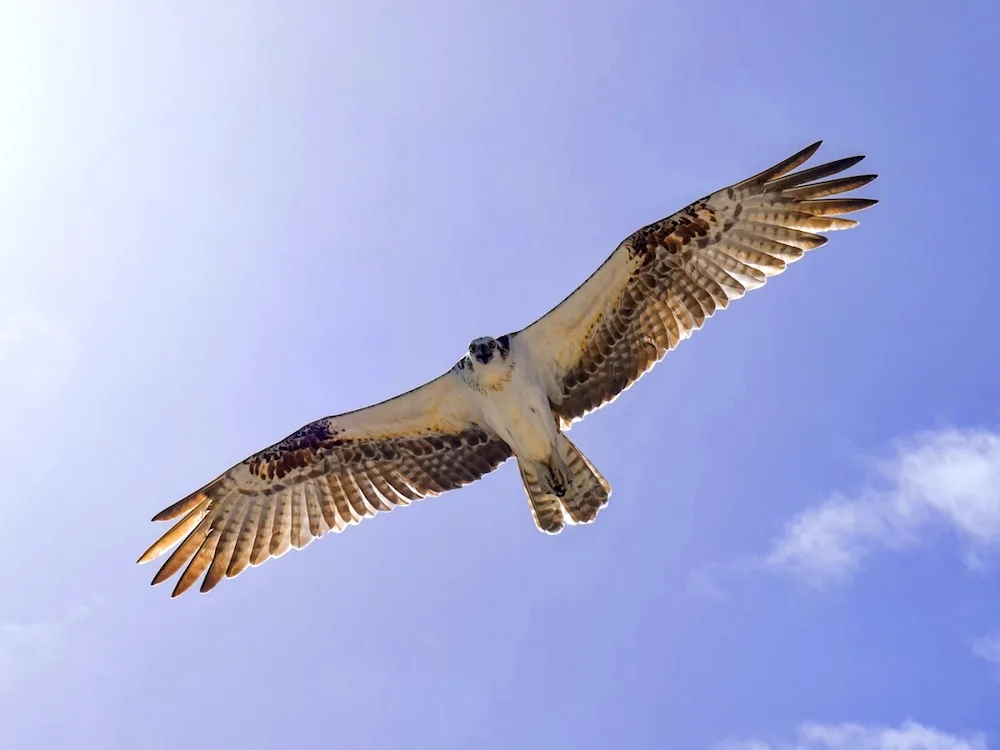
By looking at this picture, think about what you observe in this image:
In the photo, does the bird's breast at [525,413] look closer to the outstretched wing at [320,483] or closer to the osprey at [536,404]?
the osprey at [536,404]

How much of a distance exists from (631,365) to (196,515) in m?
5.62

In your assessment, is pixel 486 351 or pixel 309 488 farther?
pixel 309 488

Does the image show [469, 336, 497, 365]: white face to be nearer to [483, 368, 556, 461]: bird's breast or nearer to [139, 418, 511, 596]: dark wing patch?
[483, 368, 556, 461]: bird's breast

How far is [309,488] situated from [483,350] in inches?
124

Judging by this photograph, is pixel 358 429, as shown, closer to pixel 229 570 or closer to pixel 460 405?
pixel 460 405

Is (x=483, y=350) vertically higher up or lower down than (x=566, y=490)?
higher up

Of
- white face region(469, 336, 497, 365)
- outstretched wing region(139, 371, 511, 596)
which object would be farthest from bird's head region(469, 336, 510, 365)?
outstretched wing region(139, 371, 511, 596)

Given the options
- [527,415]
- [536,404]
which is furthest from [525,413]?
[536,404]

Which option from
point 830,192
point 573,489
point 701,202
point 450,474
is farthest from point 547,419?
point 830,192

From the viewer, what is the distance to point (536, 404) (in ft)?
40.7

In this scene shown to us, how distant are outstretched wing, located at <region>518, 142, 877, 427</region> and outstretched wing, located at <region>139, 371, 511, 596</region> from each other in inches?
60.0

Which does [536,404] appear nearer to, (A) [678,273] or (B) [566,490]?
(B) [566,490]

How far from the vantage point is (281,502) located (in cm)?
1361

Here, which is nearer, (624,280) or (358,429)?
(624,280)
